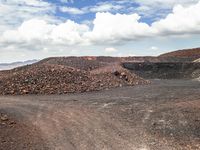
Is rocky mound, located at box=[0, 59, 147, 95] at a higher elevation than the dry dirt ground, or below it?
higher

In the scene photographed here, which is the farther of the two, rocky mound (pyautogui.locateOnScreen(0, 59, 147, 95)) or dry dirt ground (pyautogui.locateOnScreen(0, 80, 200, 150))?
rocky mound (pyautogui.locateOnScreen(0, 59, 147, 95))

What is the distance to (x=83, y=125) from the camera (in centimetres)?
1992

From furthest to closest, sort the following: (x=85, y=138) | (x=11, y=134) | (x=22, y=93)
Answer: (x=22, y=93) < (x=11, y=134) < (x=85, y=138)

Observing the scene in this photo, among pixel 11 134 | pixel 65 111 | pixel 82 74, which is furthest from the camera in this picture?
pixel 82 74

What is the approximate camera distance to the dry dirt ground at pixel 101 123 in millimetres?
16812

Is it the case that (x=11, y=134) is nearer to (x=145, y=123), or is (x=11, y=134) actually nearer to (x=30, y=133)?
(x=30, y=133)

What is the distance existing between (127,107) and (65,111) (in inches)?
176

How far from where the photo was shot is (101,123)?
20.4 m

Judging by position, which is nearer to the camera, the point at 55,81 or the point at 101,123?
the point at 101,123

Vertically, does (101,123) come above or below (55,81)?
below

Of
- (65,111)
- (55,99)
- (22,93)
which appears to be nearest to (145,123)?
(65,111)

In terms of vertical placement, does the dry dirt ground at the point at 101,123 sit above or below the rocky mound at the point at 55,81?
below

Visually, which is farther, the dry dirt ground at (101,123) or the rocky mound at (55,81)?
the rocky mound at (55,81)

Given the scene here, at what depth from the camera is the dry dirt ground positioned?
55.2ft
